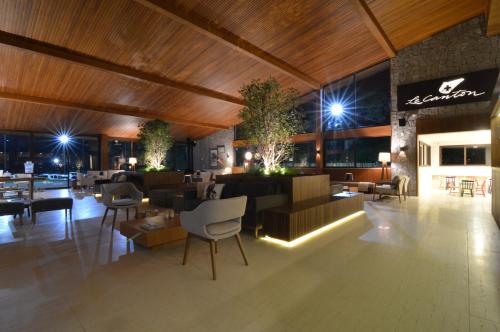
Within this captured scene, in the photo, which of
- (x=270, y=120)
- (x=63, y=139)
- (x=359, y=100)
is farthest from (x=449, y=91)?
(x=63, y=139)

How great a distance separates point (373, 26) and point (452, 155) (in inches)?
282

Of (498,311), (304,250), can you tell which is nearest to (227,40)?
(304,250)

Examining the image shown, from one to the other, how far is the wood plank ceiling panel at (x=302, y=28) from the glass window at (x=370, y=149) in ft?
10.4

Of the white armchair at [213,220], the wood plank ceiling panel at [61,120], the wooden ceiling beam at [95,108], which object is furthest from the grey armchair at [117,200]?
the wood plank ceiling panel at [61,120]

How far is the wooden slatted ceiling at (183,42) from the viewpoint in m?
5.73

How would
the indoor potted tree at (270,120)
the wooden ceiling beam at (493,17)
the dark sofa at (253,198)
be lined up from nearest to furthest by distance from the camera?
the dark sofa at (253,198) → the indoor potted tree at (270,120) → the wooden ceiling beam at (493,17)

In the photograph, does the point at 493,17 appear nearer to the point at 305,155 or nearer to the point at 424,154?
the point at 424,154

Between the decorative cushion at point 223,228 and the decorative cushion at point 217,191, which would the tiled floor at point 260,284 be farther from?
the decorative cushion at point 217,191

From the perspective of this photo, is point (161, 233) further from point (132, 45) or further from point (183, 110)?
point (183, 110)

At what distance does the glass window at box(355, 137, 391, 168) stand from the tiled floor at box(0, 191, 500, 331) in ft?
20.8

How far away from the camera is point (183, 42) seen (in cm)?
699

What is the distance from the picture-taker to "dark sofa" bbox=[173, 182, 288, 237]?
4184mm

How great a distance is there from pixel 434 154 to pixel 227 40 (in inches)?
409

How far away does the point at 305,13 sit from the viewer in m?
6.46
